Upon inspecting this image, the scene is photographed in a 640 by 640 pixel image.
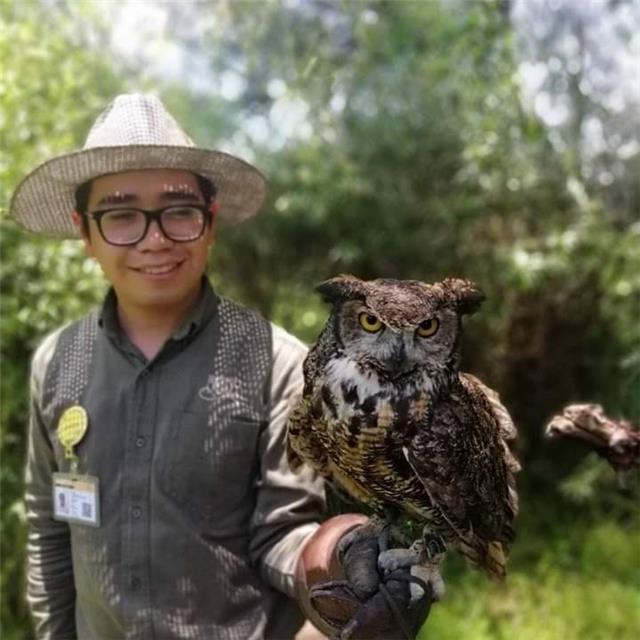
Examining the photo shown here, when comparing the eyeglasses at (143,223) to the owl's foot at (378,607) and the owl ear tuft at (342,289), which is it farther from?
the owl's foot at (378,607)

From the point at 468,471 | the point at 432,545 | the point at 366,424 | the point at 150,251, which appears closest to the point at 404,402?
the point at 366,424

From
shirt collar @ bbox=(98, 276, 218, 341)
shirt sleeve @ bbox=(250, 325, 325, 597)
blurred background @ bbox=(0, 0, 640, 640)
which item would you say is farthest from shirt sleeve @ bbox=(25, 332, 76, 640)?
blurred background @ bbox=(0, 0, 640, 640)

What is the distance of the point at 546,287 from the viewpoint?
4297mm

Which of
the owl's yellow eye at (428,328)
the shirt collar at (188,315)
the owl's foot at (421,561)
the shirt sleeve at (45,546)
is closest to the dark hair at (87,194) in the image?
the shirt collar at (188,315)

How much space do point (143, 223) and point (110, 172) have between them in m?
0.16

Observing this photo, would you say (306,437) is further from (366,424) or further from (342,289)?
(342,289)

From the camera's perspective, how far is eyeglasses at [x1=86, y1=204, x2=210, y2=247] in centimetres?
157

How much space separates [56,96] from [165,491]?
1762 millimetres

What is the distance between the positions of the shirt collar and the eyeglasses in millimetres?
159

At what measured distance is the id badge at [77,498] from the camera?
160 centimetres

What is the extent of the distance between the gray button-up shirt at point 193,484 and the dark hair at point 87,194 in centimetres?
22

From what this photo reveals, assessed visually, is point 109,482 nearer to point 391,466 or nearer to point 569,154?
point 391,466

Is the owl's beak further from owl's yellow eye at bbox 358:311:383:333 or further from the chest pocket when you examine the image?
the chest pocket

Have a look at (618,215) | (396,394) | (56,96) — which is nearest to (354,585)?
(396,394)
